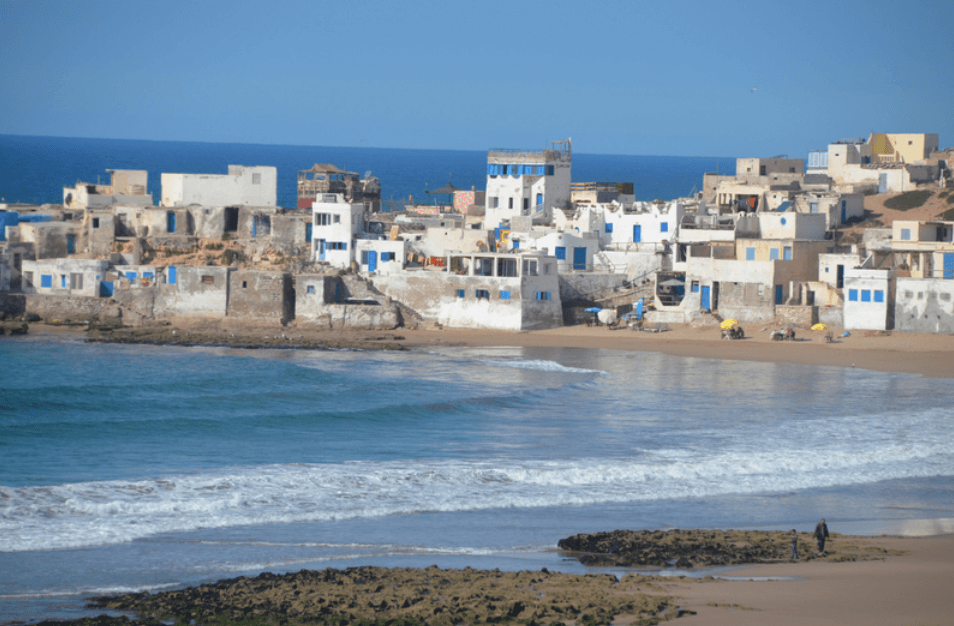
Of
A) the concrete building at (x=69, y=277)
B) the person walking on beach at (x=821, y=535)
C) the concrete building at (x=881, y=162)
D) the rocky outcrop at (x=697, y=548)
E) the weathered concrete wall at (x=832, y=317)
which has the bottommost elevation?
the rocky outcrop at (x=697, y=548)

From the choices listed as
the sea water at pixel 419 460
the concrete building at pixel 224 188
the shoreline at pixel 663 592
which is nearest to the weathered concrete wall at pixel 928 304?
the sea water at pixel 419 460

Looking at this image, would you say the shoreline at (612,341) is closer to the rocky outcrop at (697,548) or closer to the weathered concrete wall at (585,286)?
the weathered concrete wall at (585,286)

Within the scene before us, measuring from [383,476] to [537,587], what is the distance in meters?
7.85

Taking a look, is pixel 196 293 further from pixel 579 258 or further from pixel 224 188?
pixel 579 258

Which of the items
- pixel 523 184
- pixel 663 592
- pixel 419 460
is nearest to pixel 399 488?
pixel 419 460

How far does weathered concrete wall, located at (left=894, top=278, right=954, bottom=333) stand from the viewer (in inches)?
1578

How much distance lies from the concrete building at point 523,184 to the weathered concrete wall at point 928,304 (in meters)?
18.5

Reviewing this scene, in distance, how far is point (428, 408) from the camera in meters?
30.7

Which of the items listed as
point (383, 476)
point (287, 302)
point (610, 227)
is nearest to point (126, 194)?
point (287, 302)

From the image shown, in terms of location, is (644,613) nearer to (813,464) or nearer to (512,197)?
(813,464)

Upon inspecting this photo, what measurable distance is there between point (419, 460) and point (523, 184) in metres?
32.2

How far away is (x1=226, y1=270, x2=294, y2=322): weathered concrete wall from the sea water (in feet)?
19.6

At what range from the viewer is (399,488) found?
2142 centimetres

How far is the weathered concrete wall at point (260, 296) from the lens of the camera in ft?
146
